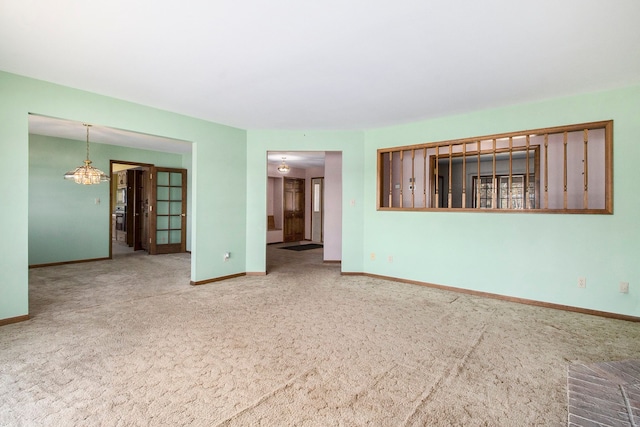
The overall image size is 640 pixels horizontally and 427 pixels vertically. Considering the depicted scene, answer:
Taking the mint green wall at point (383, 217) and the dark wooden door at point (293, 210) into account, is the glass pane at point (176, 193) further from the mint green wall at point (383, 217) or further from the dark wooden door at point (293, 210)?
the dark wooden door at point (293, 210)

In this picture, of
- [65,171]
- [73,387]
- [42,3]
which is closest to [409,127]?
[42,3]

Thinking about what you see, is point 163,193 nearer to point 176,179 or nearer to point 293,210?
point 176,179

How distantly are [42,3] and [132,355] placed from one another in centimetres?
247

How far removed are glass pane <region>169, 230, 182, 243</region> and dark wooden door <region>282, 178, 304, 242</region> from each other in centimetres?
298

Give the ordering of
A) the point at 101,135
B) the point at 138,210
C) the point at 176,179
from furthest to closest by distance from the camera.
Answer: the point at 138,210, the point at 176,179, the point at 101,135

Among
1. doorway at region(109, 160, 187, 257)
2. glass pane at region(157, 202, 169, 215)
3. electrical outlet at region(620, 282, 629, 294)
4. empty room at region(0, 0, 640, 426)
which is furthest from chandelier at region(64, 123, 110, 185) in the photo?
electrical outlet at region(620, 282, 629, 294)

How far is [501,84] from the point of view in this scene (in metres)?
3.31

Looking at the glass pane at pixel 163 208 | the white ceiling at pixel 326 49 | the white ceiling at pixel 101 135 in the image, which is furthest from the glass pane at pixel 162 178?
the white ceiling at pixel 326 49

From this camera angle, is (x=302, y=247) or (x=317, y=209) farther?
(x=317, y=209)

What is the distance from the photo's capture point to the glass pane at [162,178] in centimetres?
761

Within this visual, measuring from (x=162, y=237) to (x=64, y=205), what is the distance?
2001mm

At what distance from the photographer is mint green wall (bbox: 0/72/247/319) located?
3113 millimetres

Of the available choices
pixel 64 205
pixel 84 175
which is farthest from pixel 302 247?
pixel 64 205

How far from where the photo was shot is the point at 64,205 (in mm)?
6207
